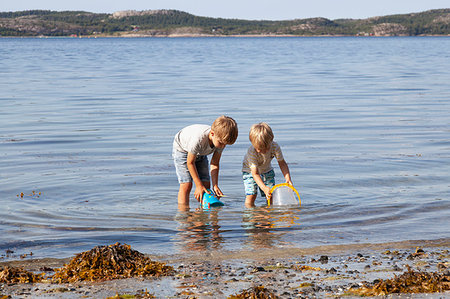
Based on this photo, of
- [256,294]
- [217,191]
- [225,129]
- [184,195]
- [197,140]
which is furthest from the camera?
[184,195]

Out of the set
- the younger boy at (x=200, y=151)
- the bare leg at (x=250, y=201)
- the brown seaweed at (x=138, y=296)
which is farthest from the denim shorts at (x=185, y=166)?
the brown seaweed at (x=138, y=296)

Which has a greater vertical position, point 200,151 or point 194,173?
point 200,151

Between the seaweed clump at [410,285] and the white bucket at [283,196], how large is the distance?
11.1 feet

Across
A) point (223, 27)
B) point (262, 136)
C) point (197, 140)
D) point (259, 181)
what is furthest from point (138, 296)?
point (223, 27)

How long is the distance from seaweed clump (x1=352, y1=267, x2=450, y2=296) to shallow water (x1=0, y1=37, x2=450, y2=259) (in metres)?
1.79

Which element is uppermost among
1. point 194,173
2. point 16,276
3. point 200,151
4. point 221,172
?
point 200,151

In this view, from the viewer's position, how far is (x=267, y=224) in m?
7.45

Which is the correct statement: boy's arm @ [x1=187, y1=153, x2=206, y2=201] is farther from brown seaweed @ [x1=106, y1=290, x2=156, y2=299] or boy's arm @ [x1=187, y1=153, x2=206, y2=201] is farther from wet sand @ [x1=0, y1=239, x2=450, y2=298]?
brown seaweed @ [x1=106, y1=290, x2=156, y2=299]

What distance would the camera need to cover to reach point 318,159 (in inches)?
465

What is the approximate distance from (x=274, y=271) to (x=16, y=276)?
217 centimetres

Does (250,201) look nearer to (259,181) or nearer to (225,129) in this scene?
(259,181)

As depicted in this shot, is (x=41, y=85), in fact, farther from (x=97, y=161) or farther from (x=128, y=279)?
(x=128, y=279)

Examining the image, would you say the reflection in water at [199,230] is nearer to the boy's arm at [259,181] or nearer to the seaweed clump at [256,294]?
the boy's arm at [259,181]

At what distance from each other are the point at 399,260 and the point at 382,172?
5194 millimetres
